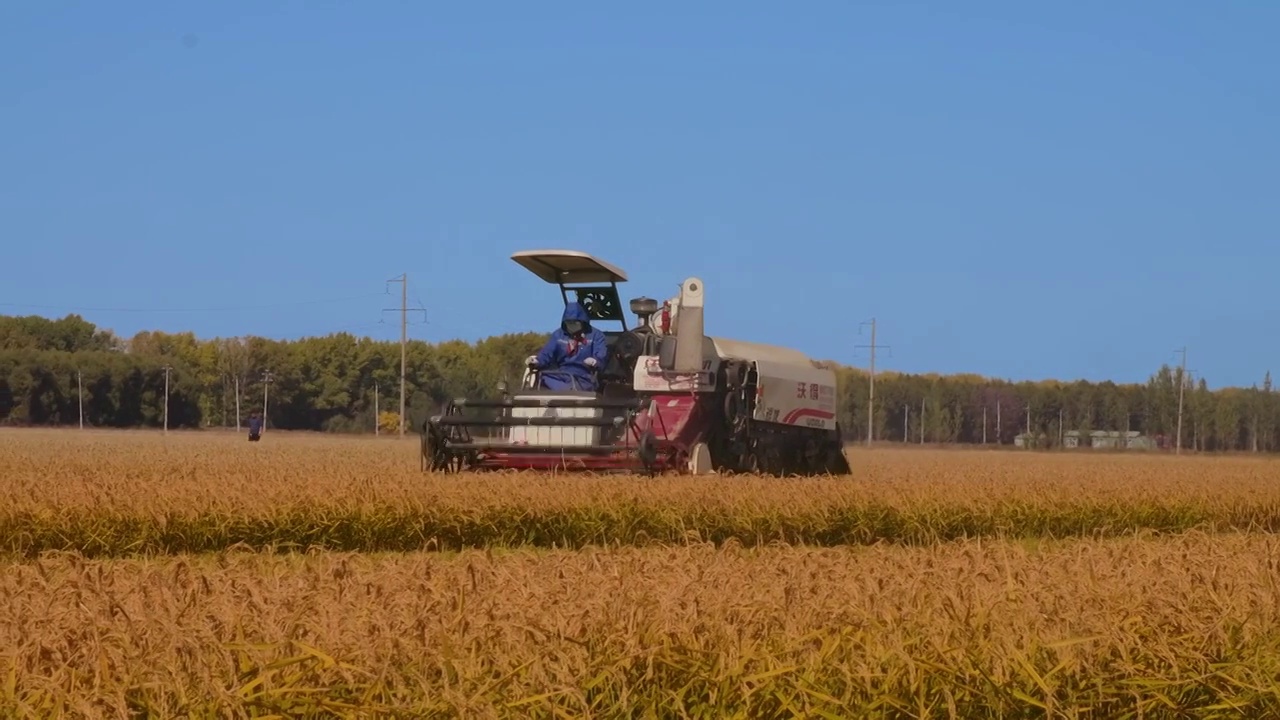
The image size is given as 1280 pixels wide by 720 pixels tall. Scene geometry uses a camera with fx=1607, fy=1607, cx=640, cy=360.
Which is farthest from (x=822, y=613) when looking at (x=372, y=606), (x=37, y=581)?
(x=37, y=581)

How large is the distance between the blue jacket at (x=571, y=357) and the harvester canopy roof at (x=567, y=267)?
61cm

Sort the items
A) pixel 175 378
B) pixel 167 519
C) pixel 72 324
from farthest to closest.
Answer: pixel 72 324, pixel 175 378, pixel 167 519

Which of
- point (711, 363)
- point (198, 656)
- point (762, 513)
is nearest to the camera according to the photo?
point (198, 656)

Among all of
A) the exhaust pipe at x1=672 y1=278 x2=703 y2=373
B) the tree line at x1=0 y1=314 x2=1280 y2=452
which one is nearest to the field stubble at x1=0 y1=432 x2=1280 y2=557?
the exhaust pipe at x1=672 y1=278 x2=703 y2=373

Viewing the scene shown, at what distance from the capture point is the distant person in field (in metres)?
20.2

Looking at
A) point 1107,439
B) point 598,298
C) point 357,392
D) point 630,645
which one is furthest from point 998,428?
point 630,645

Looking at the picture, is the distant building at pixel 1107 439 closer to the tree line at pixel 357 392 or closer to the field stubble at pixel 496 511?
the tree line at pixel 357 392

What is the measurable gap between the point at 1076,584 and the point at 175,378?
365 ft

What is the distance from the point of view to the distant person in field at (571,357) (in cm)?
2025

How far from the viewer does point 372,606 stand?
554 centimetres

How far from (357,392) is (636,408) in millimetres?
106345

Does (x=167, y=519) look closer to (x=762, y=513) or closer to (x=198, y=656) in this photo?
(x=762, y=513)

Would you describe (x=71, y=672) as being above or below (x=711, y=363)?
below

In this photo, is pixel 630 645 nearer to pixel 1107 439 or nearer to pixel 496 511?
pixel 496 511
